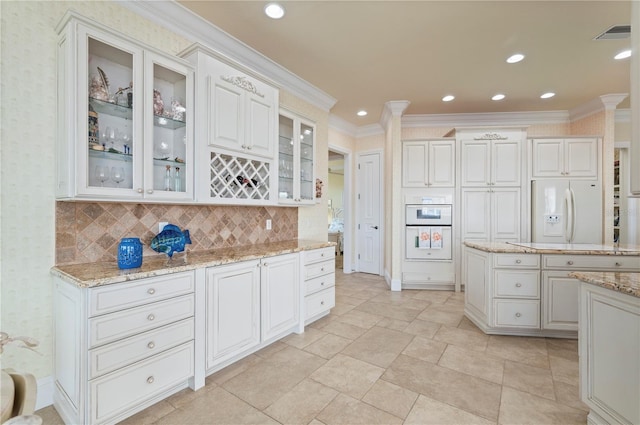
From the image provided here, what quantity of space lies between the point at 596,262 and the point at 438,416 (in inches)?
91.8

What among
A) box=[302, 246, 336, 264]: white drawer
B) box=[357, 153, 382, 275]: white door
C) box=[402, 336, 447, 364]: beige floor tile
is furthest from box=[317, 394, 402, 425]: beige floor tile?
box=[357, 153, 382, 275]: white door

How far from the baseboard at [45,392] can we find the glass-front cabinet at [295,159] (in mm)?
2266

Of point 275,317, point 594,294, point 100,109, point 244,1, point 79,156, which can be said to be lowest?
point 275,317

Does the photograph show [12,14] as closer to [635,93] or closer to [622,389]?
[635,93]

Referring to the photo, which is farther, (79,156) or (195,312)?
(195,312)

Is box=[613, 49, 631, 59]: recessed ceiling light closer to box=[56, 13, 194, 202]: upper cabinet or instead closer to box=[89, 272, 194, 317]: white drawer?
box=[56, 13, 194, 202]: upper cabinet

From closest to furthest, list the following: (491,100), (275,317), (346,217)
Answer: (275,317), (491,100), (346,217)

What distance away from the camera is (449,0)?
2291 millimetres

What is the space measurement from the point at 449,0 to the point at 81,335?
11.3ft

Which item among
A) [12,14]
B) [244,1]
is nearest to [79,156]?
[12,14]

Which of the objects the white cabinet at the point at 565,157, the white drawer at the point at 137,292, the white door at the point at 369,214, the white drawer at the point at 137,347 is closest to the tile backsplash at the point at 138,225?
the white drawer at the point at 137,292

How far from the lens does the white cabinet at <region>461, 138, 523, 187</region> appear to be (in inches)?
175

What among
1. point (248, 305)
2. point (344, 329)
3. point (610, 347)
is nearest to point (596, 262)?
point (610, 347)

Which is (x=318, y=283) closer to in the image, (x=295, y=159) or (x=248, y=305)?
(x=248, y=305)
